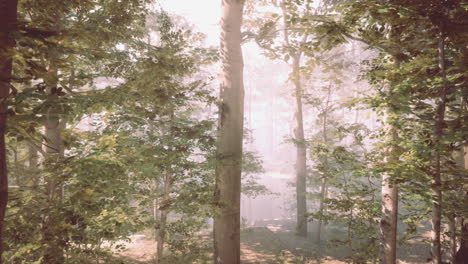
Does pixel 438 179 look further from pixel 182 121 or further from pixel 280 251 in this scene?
pixel 280 251

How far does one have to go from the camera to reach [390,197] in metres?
5.25

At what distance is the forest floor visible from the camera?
31.5 feet

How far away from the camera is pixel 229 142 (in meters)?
5.16

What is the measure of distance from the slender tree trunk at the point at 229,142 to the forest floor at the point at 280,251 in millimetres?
5212

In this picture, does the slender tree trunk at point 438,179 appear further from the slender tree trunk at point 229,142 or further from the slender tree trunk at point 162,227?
the slender tree trunk at point 162,227

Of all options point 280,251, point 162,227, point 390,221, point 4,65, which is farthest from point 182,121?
point 280,251

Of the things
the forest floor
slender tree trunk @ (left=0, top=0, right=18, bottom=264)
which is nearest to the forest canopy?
slender tree trunk @ (left=0, top=0, right=18, bottom=264)

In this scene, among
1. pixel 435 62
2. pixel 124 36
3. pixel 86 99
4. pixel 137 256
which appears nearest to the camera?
pixel 86 99

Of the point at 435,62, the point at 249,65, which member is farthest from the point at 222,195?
the point at 249,65

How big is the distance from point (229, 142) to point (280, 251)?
8303 millimetres

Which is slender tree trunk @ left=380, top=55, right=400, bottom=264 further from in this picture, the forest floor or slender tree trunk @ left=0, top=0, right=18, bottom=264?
slender tree trunk @ left=0, top=0, right=18, bottom=264

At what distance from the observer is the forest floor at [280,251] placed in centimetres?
961

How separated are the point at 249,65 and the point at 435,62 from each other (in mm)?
46346

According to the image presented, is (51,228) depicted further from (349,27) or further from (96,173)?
(349,27)
